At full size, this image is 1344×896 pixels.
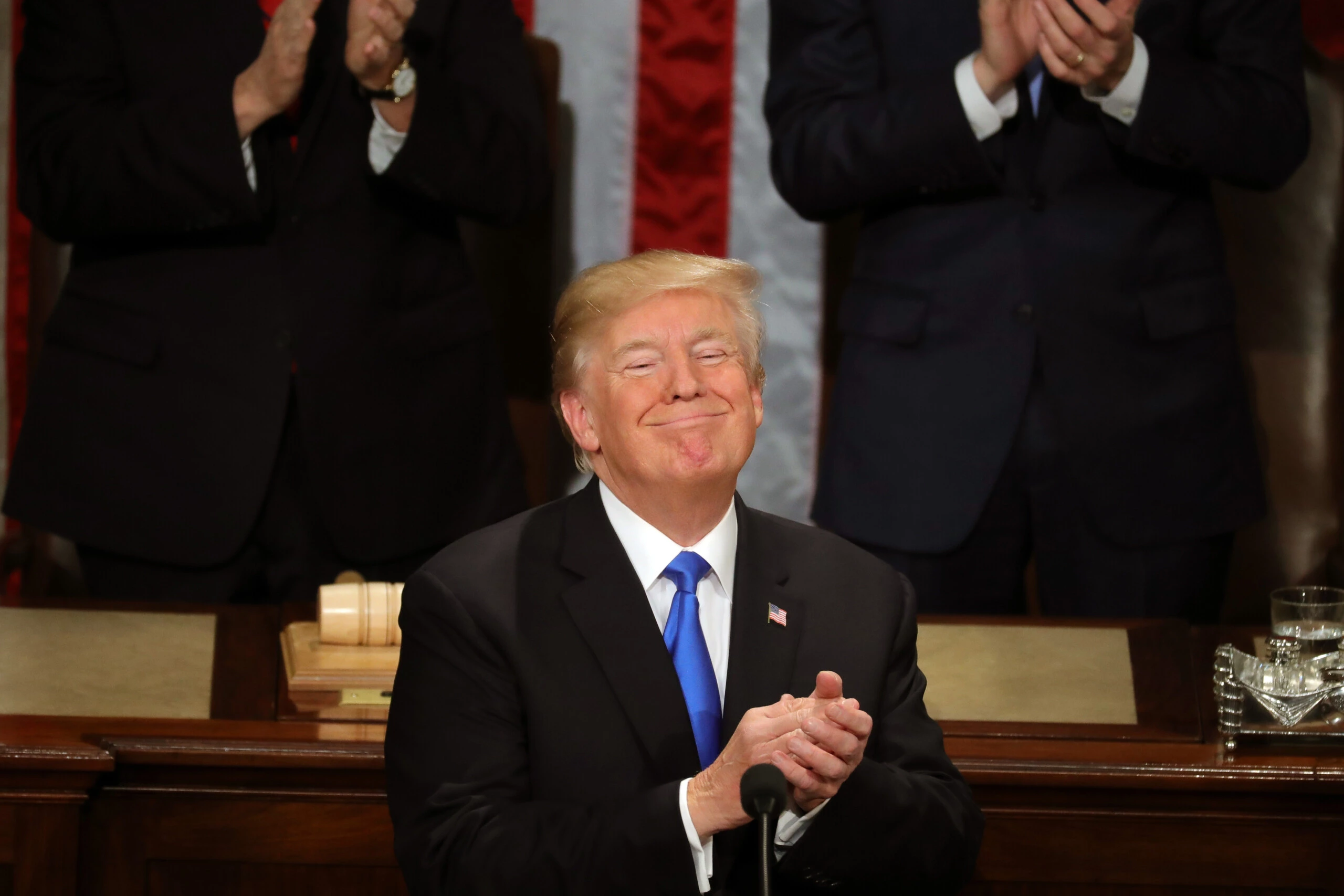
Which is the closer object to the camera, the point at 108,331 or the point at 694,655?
the point at 694,655

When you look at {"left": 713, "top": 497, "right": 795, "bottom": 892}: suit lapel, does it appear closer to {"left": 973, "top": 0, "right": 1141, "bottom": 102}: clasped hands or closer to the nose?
the nose

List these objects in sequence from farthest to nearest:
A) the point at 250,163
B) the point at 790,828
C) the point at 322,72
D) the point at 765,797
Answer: the point at 322,72 → the point at 250,163 → the point at 790,828 → the point at 765,797

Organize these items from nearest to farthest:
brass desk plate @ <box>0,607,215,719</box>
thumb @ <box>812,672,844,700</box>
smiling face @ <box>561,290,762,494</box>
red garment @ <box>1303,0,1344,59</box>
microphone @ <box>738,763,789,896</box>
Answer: microphone @ <box>738,763,789,896</box>, thumb @ <box>812,672,844,700</box>, smiling face @ <box>561,290,762,494</box>, brass desk plate @ <box>0,607,215,719</box>, red garment @ <box>1303,0,1344,59</box>

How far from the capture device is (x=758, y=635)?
5.86 ft

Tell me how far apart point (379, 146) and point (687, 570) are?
139cm

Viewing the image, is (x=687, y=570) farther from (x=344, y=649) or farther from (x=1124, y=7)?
(x=1124, y=7)

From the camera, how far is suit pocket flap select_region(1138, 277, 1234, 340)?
2.80 meters

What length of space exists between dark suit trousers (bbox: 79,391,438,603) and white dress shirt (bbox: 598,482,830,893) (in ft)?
3.99

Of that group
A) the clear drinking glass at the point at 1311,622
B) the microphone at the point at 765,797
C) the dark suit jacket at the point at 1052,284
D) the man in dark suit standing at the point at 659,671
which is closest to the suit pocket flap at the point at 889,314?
the dark suit jacket at the point at 1052,284

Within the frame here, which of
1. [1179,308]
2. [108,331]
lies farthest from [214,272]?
[1179,308]

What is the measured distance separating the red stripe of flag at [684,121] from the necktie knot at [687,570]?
1970 mm

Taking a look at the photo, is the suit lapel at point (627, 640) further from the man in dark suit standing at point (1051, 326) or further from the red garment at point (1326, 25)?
the red garment at point (1326, 25)

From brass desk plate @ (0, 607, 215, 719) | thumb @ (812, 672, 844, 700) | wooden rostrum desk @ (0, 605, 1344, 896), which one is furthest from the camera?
brass desk plate @ (0, 607, 215, 719)

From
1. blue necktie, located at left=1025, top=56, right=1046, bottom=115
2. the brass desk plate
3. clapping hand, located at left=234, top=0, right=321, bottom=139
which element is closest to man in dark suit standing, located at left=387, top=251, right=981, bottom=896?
the brass desk plate
